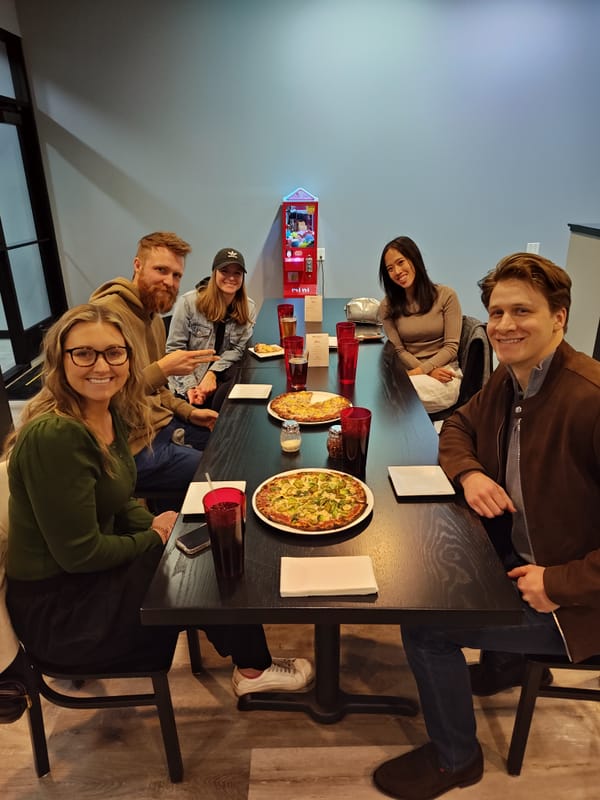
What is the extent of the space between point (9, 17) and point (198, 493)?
4329 mm

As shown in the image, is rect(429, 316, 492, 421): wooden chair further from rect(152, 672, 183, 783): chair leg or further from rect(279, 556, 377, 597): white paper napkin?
rect(152, 672, 183, 783): chair leg

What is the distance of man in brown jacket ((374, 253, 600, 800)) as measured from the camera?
1.17 metres

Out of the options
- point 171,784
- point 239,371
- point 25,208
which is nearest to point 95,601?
point 171,784

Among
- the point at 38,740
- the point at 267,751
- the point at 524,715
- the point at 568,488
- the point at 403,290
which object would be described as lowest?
the point at 267,751

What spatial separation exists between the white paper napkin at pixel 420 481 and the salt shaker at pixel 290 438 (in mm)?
267

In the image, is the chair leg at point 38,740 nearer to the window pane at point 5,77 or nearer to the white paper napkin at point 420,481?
the white paper napkin at point 420,481

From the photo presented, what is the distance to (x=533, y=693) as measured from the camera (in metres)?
1.32

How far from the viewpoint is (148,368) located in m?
2.07

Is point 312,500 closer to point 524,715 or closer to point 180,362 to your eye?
point 524,715

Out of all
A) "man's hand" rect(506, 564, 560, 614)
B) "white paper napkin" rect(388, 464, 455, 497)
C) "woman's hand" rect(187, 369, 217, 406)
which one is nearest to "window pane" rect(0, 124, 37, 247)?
"woman's hand" rect(187, 369, 217, 406)

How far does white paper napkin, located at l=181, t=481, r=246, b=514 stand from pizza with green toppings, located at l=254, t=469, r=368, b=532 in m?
0.07

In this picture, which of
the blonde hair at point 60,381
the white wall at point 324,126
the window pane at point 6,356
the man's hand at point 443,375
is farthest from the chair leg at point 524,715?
the window pane at point 6,356

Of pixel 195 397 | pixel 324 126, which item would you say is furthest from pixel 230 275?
pixel 324 126

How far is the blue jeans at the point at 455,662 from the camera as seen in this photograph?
4.05ft
